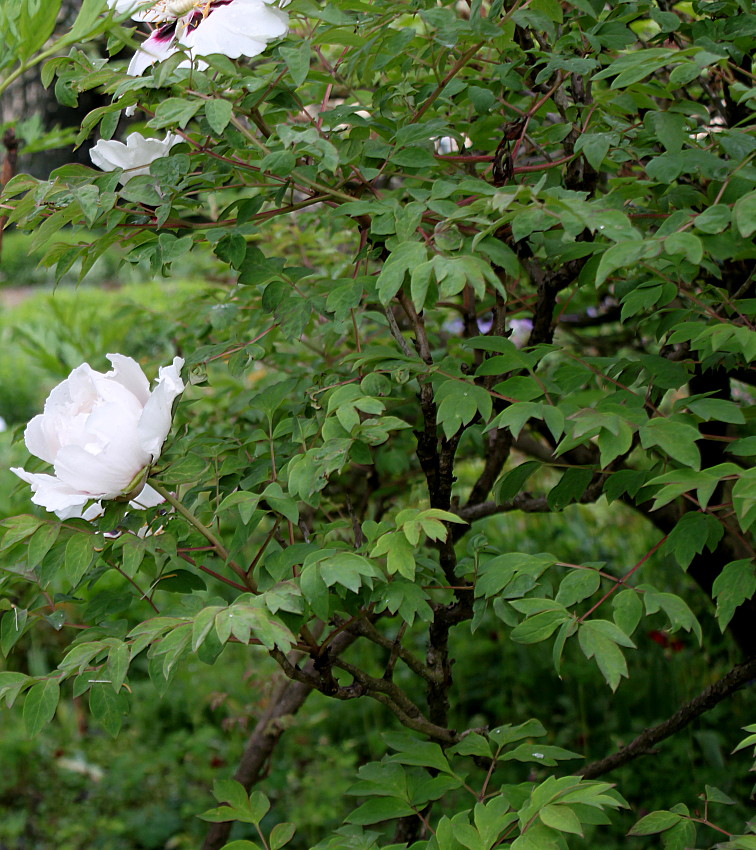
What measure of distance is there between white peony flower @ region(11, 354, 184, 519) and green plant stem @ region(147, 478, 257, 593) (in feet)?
0.06

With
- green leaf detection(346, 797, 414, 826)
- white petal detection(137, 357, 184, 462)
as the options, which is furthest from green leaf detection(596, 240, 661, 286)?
green leaf detection(346, 797, 414, 826)

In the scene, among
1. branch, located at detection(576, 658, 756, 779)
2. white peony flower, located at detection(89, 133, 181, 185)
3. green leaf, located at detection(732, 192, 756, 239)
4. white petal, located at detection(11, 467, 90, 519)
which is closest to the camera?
green leaf, located at detection(732, 192, 756, 239)

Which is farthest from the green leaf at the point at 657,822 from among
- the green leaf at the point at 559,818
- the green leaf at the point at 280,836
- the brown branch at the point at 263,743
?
the brown branch at the point at 263,743

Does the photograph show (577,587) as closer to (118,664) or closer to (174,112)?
(118,664)

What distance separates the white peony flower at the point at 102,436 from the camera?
865 mm

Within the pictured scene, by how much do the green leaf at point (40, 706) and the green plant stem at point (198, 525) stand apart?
208mm

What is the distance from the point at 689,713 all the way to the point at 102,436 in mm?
913

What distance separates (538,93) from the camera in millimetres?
1173

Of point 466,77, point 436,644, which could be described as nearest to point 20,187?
point 466,77

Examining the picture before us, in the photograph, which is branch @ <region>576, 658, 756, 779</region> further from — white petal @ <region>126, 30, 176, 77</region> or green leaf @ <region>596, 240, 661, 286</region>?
white petal @ <region>126, 30, 176, 77</region>

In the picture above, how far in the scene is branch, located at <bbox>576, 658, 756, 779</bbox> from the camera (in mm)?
1202

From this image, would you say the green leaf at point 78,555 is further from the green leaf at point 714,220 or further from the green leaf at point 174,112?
the green leaf at point 714,220

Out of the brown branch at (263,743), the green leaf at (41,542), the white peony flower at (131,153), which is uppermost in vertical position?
the white peony flower at (131,153)

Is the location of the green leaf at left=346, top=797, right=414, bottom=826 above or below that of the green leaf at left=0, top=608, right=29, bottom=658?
below
